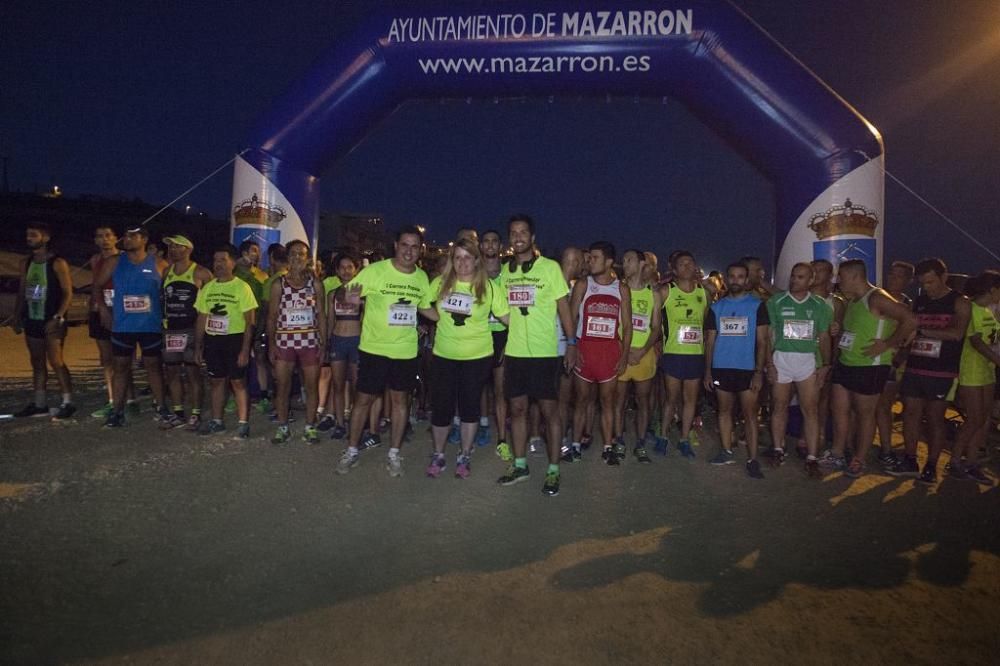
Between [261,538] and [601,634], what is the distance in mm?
2184

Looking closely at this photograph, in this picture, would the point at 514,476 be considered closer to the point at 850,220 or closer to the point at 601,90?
the point at 850,220

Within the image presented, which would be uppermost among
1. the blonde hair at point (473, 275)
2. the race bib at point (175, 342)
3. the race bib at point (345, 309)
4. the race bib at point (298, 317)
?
the blonde hair at point (473, 275)

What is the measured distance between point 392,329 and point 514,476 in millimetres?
1633

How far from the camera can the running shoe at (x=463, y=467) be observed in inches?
187

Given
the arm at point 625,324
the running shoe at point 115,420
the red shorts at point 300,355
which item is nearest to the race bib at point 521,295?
the arm at point 625,324

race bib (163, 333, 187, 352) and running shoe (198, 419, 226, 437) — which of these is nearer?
running shoe (198, 419, 226, 437)

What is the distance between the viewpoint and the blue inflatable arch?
22.8 ft

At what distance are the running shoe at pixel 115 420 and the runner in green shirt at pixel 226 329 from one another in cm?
105

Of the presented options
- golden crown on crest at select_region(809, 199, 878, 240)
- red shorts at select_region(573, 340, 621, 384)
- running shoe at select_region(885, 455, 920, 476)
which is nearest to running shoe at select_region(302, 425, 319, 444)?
red shorts at select_region(573, 340, 621, 384)

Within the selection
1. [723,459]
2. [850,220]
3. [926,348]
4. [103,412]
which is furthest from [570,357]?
[103,412]

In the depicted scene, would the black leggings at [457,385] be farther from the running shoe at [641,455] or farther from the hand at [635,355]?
the running shoe at [641,455]

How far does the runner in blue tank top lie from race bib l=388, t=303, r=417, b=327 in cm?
318

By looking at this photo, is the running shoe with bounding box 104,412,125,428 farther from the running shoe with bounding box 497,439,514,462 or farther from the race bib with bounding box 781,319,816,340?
the race bib with bounding box 781,319,816,340

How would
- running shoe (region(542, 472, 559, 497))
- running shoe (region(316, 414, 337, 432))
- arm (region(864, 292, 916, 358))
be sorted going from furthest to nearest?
running shoe (region(316, 414, 337, 432)), arm (region(864, 292, 916, 358)), running shoe (region(542, 472, 559, 497))
